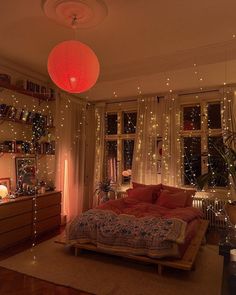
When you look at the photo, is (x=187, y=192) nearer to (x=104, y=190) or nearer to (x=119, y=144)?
(x=104, y=190)

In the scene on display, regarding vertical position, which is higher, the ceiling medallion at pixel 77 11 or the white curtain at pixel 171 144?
the ceiling medallion at pixel 77 11

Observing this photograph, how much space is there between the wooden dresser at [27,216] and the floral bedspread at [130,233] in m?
0.86

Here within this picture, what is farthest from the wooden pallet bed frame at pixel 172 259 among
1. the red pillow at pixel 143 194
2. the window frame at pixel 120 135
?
the window frame at pixel 120 135

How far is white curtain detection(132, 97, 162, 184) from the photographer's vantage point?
16.9 ft

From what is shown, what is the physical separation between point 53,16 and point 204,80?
9.42ft

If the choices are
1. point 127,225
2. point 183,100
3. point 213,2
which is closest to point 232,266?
point 127,225

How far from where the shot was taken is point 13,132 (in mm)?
4137

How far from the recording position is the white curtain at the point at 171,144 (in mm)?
4953

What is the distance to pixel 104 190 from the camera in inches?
204

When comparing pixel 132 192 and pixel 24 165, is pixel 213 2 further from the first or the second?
pixel 24 165

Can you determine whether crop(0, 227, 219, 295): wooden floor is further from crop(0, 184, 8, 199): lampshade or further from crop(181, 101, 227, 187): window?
crop(181, 101, 227, 187): window

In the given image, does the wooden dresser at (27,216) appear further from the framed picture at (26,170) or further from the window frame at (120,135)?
the window frame at (120,135)

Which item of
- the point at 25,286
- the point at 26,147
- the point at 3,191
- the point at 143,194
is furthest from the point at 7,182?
the point at 143,194

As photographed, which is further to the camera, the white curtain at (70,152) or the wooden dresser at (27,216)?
the white curtain at (70,152)
